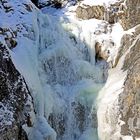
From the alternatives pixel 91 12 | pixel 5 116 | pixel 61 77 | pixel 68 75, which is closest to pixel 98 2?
pixel 91 12

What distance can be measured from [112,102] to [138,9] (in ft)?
9.78

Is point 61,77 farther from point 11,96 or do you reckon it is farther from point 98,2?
point 98,2

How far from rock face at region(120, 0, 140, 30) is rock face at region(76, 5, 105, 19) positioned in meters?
0.67

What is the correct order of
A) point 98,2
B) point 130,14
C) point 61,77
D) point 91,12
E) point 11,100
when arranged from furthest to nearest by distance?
point 98,2 < point 91,12 < point 130,14 < point 61,77 < point 11,100

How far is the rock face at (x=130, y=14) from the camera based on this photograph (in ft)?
41.1

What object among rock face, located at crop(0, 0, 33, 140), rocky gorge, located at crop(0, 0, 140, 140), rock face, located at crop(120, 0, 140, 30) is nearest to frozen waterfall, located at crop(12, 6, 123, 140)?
rocky gorge, located at crop(0, 0, 140, 140)

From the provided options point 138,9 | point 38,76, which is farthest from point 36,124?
point 138,9

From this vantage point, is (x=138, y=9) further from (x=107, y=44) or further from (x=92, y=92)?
(x=92, y=92)

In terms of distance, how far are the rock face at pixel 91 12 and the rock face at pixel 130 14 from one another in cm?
67

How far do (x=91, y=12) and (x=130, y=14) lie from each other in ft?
4.10

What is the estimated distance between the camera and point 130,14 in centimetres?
1270

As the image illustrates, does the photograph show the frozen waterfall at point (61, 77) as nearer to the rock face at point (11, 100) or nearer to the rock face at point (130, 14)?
the rock face at point (11, 100)

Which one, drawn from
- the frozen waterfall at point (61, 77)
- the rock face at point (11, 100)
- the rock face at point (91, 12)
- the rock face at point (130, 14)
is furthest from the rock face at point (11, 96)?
the rock face at point (130, 14)

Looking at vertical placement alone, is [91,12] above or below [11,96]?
below
